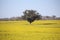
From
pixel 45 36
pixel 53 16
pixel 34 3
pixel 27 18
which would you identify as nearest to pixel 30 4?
pixel 34 3

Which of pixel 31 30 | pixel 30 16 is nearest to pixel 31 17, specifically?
pixel 30 16

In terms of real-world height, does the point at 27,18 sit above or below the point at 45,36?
above

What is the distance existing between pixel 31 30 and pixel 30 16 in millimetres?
317

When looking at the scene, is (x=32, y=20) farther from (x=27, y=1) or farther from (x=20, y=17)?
(x=27, y=1)

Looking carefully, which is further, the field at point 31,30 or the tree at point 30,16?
the tree at point 30,16

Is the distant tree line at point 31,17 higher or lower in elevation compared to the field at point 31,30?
higher

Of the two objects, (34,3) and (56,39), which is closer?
(56,39)

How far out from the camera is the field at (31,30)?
2732 millimetres

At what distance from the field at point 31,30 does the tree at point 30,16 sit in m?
0.08

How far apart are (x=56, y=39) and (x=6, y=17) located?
121 centimetres

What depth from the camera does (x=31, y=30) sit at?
2.79 m

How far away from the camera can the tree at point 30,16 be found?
2834mm

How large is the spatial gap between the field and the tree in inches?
3.2

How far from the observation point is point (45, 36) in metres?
2.73
